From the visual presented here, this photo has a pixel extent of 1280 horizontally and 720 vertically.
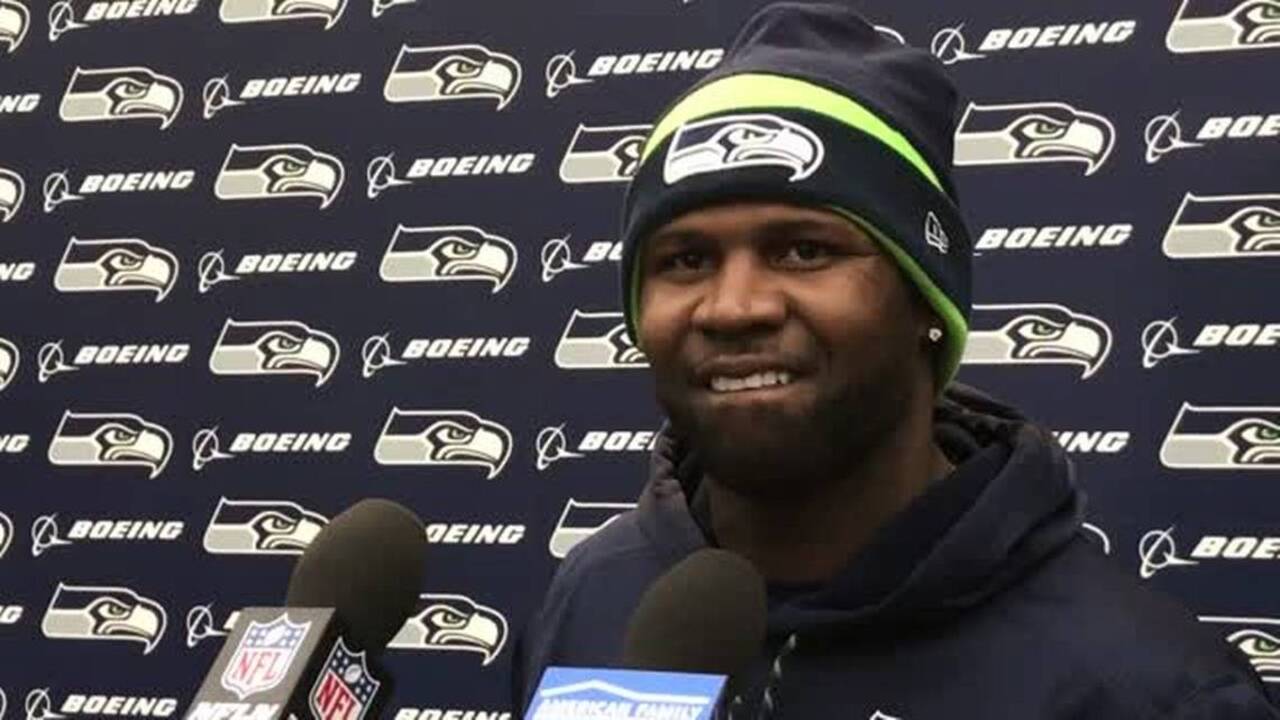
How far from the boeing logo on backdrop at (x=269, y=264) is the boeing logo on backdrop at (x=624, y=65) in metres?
0.35

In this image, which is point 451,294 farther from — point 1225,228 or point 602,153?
point 1225,228

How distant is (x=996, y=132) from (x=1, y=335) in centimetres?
138

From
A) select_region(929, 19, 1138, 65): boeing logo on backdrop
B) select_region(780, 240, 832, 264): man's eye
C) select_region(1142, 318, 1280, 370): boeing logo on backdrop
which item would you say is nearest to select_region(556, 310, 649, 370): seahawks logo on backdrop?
select_region(929, 19, 1138, 65): boeing logo on backdrop

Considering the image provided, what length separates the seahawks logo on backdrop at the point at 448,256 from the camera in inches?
94.6

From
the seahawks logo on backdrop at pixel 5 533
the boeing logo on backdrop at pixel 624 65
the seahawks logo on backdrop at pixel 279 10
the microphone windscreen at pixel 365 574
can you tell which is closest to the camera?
the microphone windscreen at pixel 365 574

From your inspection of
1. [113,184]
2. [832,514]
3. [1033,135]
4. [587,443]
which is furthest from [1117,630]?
[113,184]

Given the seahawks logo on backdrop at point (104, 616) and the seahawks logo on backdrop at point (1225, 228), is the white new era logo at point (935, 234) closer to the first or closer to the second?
the seahawks logo on backdrop at point (1225, 228)

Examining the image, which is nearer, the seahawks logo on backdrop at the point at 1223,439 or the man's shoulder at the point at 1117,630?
the man's shoulder at the point at 1117,630

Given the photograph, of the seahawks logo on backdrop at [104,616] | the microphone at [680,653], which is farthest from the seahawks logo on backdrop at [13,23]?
the microphone at [680,653]

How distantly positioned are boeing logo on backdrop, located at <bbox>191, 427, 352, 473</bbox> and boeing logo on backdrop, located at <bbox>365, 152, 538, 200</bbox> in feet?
1.03

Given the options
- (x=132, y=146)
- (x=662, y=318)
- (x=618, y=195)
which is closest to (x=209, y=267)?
(x=132, y=146)

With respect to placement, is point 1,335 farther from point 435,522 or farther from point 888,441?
point 888,441

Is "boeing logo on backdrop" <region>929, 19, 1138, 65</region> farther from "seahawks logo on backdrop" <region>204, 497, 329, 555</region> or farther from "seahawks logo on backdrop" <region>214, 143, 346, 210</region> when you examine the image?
"seahawks logo on backdrop" <region>204, 497, 329, 555</region>

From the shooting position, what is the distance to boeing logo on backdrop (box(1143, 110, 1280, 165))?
206 cm
